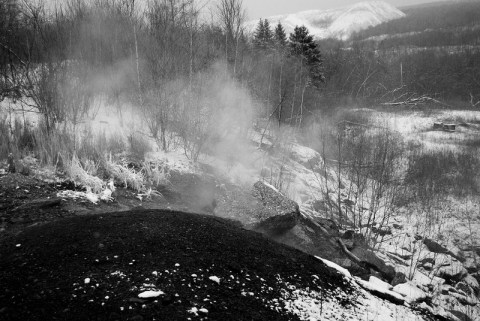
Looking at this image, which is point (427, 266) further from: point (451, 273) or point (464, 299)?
point (464, 299)

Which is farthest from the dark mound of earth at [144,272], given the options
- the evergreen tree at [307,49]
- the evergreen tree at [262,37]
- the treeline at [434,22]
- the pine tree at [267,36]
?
the treeline at [434,22]

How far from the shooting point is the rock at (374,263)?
580 cm

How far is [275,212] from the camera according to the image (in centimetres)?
592

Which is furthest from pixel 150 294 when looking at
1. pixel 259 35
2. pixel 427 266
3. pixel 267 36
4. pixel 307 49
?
pixel 267 36

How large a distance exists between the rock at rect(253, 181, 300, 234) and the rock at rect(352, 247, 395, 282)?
1.48 meters

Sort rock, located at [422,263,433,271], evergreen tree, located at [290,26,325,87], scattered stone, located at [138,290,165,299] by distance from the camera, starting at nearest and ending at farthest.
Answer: scattered stone, located at [138,290,165,299] < rock, located at [422,263,433,271] < evergreen tree, located at [290,26,325,87]

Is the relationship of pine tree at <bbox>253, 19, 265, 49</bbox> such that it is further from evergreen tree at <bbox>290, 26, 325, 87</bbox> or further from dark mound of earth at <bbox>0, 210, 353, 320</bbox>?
dark mound of earth at <bbox>0, 210, 353, 320</bbox>

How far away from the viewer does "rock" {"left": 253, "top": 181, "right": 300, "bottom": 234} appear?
581 centimetres

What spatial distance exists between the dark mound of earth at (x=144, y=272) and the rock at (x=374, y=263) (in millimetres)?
2869

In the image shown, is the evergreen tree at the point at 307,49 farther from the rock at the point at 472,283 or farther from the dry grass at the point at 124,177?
the dry grass at the point at 124,177

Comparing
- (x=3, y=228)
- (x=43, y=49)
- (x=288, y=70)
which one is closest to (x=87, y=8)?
(x=43, y=49)

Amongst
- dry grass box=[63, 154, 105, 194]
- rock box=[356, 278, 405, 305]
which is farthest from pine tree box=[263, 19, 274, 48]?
rock box=[356, 278, 405, 305]

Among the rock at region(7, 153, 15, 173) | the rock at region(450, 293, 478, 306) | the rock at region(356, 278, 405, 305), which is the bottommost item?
the rock at region(450, 293, 478, 306)

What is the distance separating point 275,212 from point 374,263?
2.25 m
